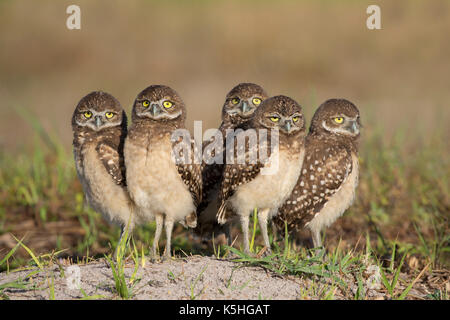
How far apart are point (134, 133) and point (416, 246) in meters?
3.16

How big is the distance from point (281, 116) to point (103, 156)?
1.44 meters

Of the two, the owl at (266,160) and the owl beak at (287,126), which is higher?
the owl beak at (287,126)

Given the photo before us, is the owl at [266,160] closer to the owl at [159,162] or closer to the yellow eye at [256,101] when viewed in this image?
the owl at [159,162]

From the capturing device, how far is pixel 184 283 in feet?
13.4

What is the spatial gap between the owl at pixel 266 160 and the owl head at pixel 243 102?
1.48 ft

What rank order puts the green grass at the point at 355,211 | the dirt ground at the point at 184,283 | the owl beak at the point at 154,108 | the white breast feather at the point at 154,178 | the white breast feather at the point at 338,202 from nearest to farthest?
1. the dirt ground at the point at 184,283
2. the white breast feather at the point at 154,178
3. the owl beak at the point at 154,108
4. the white breast feather at the point at 338,202
5. the green grass at the point at 355,211

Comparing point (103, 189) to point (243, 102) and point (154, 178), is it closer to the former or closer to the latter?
point (154, 178)

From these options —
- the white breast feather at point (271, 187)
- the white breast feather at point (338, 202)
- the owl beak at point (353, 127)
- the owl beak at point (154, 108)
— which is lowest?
the white breast feather at point (338, 202)

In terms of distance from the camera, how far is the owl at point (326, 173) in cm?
524

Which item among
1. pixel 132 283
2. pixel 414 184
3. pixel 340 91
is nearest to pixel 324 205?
pixel 132 283

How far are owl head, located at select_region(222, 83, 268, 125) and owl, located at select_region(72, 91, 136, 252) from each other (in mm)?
1004

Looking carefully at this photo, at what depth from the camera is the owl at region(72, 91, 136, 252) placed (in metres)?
4.91

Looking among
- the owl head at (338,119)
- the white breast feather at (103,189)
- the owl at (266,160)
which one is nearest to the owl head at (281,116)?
the owl at (266,160)

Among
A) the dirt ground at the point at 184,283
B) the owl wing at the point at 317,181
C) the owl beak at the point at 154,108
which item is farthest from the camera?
the owl wing at the point at 317,181
